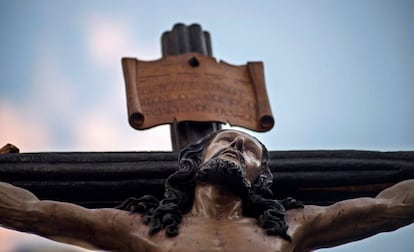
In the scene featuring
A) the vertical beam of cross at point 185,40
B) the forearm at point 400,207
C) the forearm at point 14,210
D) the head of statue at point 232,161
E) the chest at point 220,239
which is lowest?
the chest at point 220,239

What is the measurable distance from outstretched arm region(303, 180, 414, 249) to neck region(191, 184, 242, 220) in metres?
0.25

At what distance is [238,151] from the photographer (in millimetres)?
4742

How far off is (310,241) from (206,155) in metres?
0.49

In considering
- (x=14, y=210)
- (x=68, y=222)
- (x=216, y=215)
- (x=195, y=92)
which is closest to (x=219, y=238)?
(x=216, y=215)

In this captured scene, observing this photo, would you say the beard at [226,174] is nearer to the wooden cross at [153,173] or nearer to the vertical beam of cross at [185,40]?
the wooden cross at [153,173]

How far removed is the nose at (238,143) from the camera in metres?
4.77

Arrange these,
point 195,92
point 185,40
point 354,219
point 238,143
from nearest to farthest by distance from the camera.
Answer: point 354,219
point 238,143
point 195,92
point 185,40

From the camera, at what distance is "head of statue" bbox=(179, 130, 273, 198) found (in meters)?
4.64

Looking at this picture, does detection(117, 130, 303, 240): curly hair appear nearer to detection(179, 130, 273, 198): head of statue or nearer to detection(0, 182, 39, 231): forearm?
detection(179, 130, 273, 198): head of statue

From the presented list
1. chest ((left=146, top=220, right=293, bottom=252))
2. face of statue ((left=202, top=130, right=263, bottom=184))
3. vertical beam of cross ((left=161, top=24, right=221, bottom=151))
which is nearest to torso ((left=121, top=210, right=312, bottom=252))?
chest ((left=146, top=220, right=293, bottom=252))

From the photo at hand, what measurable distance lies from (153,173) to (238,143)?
35 cm

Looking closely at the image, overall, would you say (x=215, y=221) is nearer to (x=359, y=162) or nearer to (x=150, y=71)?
(x=359, y=162)

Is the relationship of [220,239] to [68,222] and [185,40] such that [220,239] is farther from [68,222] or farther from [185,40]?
[185,40]

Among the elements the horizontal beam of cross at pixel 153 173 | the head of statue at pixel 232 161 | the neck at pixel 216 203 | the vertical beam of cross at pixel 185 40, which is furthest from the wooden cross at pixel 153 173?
the vertical beam of cross at pixel 185 40
